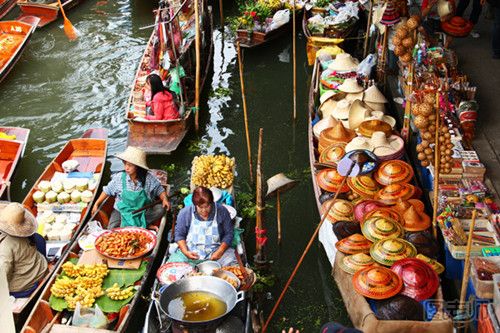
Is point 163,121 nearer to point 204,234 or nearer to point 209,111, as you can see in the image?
point 209,111

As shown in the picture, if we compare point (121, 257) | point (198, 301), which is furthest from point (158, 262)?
point (198, 301)

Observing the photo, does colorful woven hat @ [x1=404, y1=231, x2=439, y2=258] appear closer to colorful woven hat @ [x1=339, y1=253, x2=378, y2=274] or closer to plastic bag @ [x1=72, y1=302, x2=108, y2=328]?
colorful woven hat @ [x1=339, y1=253, x2=378, y2=274]

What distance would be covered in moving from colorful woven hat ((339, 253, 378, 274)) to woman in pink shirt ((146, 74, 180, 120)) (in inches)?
150

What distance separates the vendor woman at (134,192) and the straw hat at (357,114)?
2.70 meters

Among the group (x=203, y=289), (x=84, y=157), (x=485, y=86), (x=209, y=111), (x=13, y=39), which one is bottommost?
(x=209, y=111)

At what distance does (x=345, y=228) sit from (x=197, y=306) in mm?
1924

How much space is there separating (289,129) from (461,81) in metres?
3.13

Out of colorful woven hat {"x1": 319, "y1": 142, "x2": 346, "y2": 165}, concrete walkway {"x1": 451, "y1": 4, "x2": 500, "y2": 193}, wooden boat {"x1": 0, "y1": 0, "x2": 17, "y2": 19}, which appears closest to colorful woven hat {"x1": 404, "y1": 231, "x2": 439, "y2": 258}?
concrete walkway {"x1": 451, "y1": 4, "x2": 500, "y2": 193}

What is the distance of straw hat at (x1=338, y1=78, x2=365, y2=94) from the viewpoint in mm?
8211

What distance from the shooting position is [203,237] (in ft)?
19.1

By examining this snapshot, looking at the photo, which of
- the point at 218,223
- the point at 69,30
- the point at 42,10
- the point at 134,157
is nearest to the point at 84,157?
the point at 134,157

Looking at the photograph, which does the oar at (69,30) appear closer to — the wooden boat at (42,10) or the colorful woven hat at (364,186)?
the wooden boat at (42,10)

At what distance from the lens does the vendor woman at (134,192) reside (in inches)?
248

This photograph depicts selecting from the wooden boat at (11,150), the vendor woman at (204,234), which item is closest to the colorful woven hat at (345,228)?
the vendor woman at (204,234)
